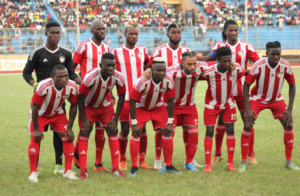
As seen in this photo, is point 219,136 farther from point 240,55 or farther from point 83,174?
point 83,174

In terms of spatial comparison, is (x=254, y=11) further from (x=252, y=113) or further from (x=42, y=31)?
(x=252, y=113)

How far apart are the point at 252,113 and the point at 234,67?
31.4 inches

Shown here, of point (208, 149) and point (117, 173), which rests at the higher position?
point (208, 149)

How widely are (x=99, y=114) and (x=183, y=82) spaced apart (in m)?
1.47

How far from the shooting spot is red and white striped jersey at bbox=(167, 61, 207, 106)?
22.2 ft

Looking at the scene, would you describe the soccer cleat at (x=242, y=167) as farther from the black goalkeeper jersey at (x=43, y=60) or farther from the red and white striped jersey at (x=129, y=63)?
the black goalkeeper jersey at (x=43, y=60)

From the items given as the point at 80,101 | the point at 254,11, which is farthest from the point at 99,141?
the point at 254,11

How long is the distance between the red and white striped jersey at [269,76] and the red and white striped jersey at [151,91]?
131cm

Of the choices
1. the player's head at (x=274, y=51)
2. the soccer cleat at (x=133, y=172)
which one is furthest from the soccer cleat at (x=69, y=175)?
the player's head at (x=274, y=51)

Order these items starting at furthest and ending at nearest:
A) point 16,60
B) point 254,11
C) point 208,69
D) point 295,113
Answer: point 254,11 < point 16,60 < point 295,113 < point 208,69

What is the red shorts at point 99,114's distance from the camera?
6.51m

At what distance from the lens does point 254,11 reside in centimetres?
4191

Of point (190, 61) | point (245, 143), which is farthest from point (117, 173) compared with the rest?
point (245, 143)

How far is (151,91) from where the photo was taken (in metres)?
6.46
